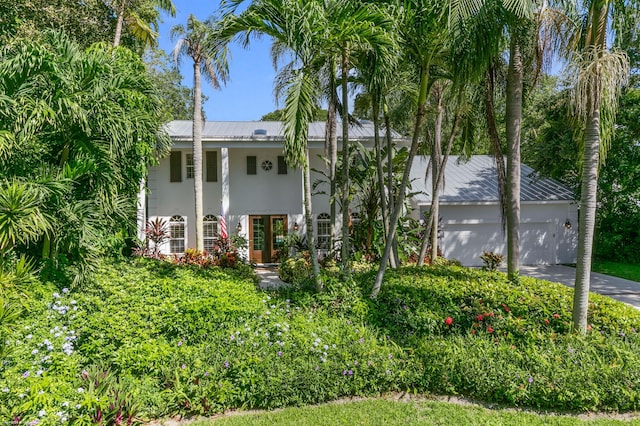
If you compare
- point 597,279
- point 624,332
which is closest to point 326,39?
point 624,332

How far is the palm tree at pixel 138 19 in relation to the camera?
11827mm

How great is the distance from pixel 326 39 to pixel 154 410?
21.1 ft

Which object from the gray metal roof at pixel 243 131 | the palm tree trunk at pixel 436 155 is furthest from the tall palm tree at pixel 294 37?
the gray metal roof at pixel 243 131

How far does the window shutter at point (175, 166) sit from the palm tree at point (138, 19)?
4.81 m

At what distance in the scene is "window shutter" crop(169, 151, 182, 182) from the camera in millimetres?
15461

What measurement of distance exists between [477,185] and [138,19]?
53.9 ft

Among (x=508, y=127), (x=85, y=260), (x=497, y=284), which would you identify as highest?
(x=508, y=127)

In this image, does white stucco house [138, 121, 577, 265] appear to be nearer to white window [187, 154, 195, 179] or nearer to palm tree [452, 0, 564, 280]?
white window [187, 154, 195, 179]

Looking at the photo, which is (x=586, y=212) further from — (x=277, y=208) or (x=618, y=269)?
(x=618, y=269)

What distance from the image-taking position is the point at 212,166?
15781 millimetres

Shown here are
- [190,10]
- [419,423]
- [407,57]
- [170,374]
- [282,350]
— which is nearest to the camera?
[419,423]

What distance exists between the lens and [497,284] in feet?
24.3

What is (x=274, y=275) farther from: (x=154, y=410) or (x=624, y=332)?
(x=624, y=332)

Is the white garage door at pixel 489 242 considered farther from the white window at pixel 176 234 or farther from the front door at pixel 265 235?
the white window at pixel 176 234
